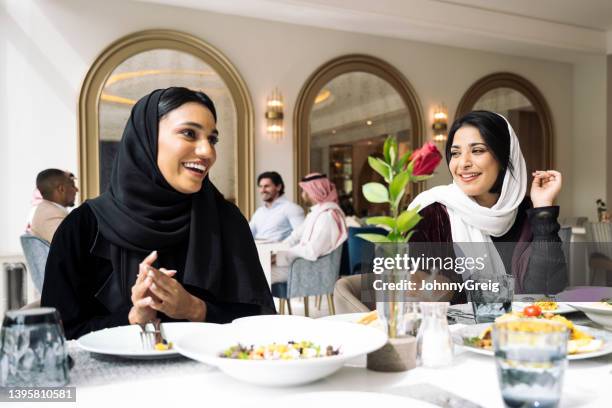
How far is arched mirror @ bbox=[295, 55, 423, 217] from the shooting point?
643 centimetres

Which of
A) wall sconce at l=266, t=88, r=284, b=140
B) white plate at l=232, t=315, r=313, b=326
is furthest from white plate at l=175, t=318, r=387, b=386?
wall sconce at l=266, t=88, r=284, b=140

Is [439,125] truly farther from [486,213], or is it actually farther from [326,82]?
[486,213]

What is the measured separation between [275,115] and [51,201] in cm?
255

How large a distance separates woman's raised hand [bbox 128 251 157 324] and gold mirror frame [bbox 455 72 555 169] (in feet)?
21.6

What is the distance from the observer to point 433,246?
1.98 m

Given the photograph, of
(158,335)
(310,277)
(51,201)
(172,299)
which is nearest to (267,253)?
(310,277)

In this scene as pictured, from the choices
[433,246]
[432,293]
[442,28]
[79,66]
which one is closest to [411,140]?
[442,28]

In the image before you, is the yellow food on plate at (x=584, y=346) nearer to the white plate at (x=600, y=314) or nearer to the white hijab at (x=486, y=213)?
the white plate at (x=600, y=314)

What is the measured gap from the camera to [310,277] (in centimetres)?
440

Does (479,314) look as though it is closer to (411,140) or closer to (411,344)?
(411,344)

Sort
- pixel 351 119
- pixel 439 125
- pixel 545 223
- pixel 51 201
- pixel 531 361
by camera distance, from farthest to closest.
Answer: pixel 439 125, pixel 351 119, pixel 51 201, pixel 545 223, pixel 531 361

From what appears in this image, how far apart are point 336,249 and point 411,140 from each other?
3.05m

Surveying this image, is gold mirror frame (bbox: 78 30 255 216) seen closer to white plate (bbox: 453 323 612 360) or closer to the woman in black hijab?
the woman in black hijab

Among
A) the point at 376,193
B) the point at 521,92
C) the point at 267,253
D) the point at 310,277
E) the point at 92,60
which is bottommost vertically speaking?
the point at 310,277
